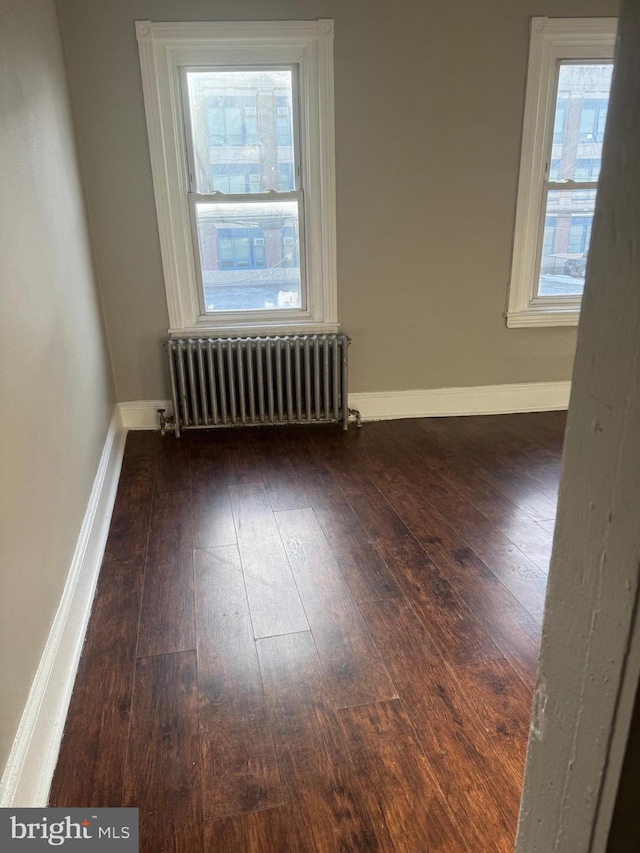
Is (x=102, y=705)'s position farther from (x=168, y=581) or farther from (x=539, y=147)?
(x=539, y=147)

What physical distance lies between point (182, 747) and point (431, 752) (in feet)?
2.27

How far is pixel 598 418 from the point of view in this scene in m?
0.58

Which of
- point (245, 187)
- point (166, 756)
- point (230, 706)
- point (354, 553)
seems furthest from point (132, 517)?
point (245, 187)

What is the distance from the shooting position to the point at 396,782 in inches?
63.6

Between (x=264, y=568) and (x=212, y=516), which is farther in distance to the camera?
(x=212, y=516)

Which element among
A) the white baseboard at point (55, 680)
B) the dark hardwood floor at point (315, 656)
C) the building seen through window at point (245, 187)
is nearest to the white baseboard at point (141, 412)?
the dark hardwood floor at point (315, 656)

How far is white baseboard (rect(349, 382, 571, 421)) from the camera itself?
4.24m

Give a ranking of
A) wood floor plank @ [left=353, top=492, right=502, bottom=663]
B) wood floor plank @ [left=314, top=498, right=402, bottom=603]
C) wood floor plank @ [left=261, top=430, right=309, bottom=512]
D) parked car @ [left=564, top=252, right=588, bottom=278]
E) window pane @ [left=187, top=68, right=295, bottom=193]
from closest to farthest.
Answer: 1. wood floor plank @ [left=353, top=492, right=502, bottom=663]
2. wood floor plank @ [left=314, top=498, right=402, bottom=603]
3. wood floor plank @ [left=261, top=430, right=309, bottom=512]
4. window pane @ [left=187, top=68, right=295, bottom=193]
5. parked car @ [left=564, top=252, right=588, bottom=278]

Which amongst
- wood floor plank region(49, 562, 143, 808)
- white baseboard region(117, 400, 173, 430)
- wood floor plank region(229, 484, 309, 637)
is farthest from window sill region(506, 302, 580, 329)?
wood floor plank region(49, 562, 143, 808)

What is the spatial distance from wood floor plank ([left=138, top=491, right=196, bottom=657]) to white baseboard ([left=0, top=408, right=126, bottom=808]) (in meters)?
0.21

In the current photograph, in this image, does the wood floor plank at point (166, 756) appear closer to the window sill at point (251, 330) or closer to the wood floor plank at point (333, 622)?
the wood floor plank at point (333, 622)

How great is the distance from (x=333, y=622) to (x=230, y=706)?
51 centimetres

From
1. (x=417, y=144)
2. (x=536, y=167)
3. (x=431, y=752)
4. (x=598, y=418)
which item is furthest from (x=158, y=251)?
(x=598, y=418)

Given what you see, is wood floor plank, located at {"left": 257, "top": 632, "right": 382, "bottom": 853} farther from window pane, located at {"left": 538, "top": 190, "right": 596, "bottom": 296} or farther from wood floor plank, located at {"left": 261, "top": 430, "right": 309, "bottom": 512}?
window pane, located at {"left": 538, "top": 190, "right": 596, "bottom": 296}
